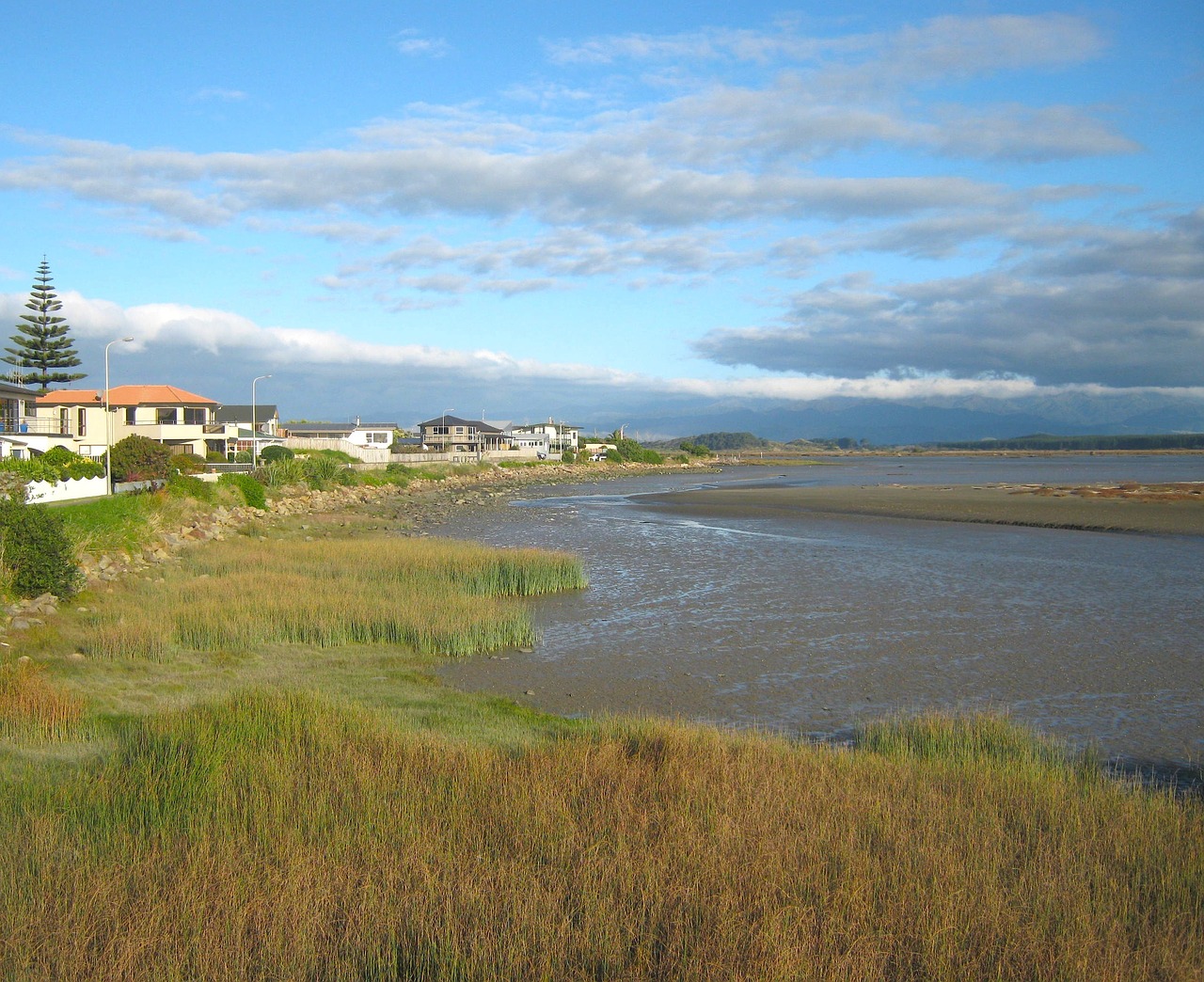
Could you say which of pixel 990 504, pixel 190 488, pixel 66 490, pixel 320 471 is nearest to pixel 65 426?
pixel 320 471

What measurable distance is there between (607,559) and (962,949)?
1039 inches

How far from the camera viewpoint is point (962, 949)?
582cm

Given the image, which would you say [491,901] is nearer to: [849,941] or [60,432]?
[849,941]

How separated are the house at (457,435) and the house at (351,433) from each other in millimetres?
10109

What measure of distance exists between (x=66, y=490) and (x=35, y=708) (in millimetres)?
26216

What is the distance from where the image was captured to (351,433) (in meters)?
111

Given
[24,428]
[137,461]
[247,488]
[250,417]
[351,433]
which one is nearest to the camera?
[137,461]

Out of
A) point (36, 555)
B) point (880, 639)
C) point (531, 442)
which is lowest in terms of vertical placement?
point (880, 639)

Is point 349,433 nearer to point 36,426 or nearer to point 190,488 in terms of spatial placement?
point 36,426

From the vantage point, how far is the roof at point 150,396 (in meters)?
70.2

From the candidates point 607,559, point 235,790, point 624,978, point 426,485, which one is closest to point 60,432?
point 426,485

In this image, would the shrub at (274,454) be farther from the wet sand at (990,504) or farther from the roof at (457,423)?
the roof at (457,423)

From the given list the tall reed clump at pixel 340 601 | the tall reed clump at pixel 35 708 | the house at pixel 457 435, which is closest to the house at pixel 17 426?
the tall reed clump at pixel 340 601

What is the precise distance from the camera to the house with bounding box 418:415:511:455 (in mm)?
129637
